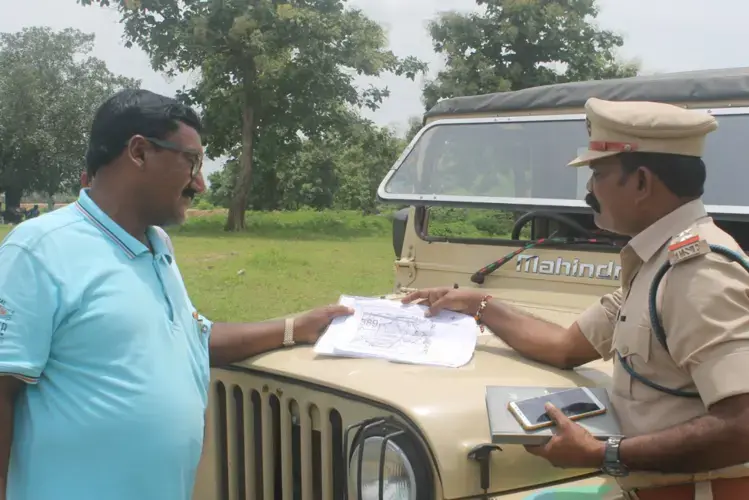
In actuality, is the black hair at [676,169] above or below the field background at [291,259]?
above

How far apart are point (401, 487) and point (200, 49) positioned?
16.8m

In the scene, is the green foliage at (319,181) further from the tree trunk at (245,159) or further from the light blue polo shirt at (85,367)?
the light blue polo shirt at (85,367)

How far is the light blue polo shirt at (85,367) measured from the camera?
4.60 feet

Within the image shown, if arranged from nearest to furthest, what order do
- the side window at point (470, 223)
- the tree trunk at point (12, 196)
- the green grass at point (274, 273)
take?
the side window at point (470, 223) → the green grass at point (274, 273) → the tree trunk at point (12, 196)

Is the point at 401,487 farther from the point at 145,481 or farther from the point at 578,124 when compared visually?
the point at 578,124

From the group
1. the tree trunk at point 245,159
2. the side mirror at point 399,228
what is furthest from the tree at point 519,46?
the side mirror at point 399,228

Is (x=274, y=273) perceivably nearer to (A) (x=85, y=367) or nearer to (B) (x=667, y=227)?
(A) (x=85, y=367)

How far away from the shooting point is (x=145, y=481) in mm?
1514

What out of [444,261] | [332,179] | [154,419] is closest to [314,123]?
[332,179]

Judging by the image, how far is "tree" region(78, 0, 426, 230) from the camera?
1680 cm

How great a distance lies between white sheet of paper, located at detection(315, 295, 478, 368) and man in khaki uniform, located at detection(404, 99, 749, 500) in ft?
1.61

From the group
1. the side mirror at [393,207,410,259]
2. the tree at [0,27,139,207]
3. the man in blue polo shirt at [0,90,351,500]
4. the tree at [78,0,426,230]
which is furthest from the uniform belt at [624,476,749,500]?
the tree at [0,27,139,207]

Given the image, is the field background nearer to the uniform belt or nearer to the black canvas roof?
the black canvas roof

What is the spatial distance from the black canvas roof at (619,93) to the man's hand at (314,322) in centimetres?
117
